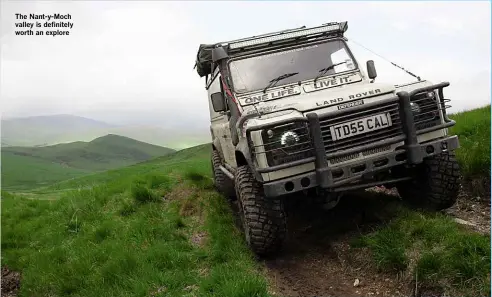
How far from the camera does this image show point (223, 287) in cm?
411

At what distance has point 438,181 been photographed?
511 cm

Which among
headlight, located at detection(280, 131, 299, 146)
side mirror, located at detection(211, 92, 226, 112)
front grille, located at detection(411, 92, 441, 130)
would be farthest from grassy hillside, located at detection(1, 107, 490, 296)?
side mirror, located at detection(211, 92, 226, 112)

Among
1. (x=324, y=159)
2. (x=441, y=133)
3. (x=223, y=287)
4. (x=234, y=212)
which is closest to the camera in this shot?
(x=223, y=287)

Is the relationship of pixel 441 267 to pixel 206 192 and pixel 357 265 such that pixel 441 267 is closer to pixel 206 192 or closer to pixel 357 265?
pixel 357 265

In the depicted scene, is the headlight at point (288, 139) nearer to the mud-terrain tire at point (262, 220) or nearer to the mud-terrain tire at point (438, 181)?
the mud-terrain tire at point (262, 220)

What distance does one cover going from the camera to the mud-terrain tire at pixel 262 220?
15.5 ft

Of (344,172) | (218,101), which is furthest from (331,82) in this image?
(344,172)

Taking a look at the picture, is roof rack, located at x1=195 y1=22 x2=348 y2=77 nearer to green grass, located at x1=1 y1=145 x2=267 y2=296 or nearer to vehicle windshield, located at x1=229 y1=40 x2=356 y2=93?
vehicle windshield, located at x1=229 y1=40 x2=356 y2=93

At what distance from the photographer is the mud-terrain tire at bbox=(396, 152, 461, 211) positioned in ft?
16.7

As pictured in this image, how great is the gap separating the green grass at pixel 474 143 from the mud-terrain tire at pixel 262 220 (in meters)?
3.15

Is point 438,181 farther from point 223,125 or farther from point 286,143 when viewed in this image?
point 223,125

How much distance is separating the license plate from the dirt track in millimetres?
1180

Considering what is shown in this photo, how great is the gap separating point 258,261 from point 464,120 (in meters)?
5.30

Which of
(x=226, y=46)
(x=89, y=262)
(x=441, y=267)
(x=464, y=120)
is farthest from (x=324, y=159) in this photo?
(x=464, y=120)
